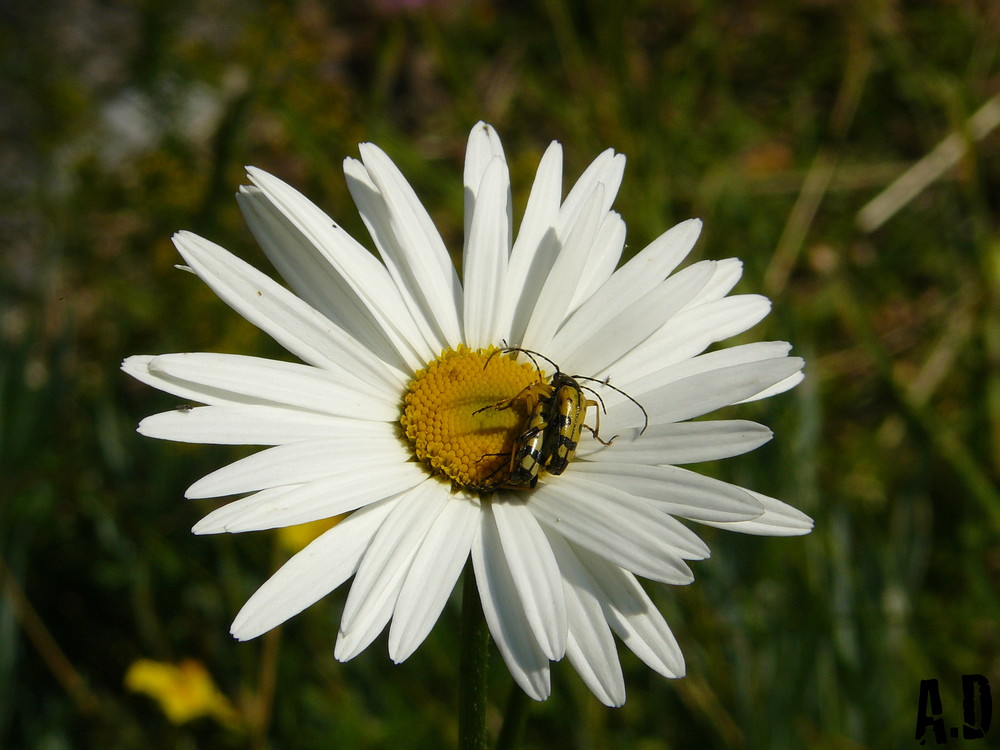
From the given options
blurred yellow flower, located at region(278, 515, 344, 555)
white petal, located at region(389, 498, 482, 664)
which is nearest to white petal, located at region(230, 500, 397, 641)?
white petal, located at region(389, 498, 482, 664)

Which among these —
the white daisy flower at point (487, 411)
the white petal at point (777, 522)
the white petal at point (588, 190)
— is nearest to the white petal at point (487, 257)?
the white daisy flower at point (487, 411)

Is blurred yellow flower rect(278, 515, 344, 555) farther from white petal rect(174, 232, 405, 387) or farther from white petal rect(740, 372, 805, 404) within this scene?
white petal rect(740, 372, 805, 404)

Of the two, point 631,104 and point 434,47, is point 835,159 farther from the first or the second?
point 434,47

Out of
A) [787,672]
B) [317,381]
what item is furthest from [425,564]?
[787,672]

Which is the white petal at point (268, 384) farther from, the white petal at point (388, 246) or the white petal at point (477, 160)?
the white petal at point (477, 160)

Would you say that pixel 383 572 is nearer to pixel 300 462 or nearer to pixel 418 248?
pixel 300 462
